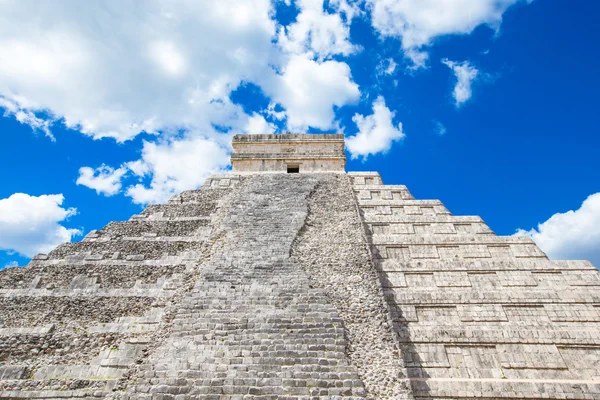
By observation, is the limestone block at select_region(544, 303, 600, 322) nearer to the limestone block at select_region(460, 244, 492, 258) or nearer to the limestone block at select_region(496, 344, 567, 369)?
the limestone block at select_region(496, 344, 567, 369)

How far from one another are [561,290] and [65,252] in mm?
11245

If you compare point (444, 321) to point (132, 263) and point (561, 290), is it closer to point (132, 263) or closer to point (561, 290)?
point (561, 290)

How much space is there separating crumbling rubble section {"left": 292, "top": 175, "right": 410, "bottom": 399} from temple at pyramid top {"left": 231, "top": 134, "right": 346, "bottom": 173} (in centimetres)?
250

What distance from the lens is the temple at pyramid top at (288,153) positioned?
1412 cm

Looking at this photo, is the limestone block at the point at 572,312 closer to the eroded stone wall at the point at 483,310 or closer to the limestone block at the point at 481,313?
the eroded stone wall at the point at 483,310

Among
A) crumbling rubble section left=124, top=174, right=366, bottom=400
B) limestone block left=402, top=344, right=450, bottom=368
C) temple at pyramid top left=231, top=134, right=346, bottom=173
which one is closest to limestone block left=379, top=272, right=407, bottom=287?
limestone block left=402, top=344, right=450, bottom=368

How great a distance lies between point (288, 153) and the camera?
14.3m

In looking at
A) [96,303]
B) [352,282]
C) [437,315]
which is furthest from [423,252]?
[96,303]

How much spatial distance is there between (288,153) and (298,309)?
26.8ft

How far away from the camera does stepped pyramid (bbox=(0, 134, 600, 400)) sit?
5969 mm

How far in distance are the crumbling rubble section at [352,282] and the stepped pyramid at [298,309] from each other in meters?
0.03

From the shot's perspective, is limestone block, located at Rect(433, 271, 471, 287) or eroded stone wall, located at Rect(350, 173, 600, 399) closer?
eroded stone wall, located at Rect(350, 173, 600, 399)

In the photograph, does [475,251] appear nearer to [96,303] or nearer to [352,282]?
[352,282]

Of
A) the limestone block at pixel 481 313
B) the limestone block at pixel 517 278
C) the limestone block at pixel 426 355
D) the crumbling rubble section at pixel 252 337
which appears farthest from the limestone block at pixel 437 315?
the crumbling rubble section at pixel 252 337
